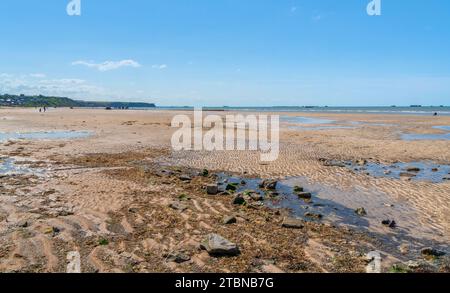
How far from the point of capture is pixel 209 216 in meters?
9.55

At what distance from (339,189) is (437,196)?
11.2ft

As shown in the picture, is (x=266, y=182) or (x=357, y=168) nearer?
(x=266, y=182)

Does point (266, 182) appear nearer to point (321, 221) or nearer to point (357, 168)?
point (321, 221)

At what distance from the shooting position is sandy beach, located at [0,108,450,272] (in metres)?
6.87

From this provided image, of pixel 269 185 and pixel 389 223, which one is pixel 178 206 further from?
pixel 389 223

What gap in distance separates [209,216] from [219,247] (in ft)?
8.21

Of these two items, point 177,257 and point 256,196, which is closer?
point 177,257

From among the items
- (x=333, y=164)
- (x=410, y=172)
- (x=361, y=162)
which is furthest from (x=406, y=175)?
(x=333, y=164)

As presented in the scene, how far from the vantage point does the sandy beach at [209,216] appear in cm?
687

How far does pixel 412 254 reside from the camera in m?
7.55

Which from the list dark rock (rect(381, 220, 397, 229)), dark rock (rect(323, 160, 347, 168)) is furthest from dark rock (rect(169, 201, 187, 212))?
dark rock (rect(323, 160, 347, 168))

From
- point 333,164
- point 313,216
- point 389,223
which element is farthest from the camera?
point 333,164

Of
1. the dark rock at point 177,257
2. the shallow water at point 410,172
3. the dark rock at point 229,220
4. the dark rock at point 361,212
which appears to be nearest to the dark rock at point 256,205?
the dark rock at point 229,220
